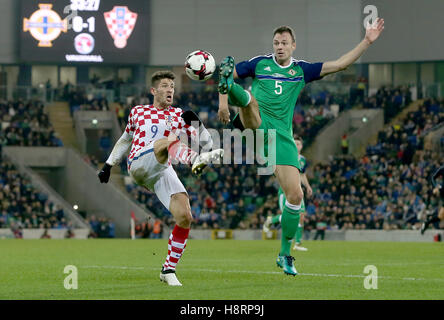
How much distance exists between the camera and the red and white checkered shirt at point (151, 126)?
38.7ft

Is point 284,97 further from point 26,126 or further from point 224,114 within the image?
point 26,126

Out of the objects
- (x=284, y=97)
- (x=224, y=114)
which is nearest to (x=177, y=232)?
(x=224, y=114)

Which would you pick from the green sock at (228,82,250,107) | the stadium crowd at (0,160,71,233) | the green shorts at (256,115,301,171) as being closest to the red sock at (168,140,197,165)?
the green sock at (228,82,250,107)

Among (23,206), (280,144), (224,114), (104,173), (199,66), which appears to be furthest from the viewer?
(23,206)

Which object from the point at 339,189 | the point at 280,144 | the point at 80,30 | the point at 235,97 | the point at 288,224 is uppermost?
the point at 80,30

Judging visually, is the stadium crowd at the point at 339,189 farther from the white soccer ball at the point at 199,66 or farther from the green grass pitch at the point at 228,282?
the white soccer ball at the point at 199,66

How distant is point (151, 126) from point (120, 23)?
4106 cm

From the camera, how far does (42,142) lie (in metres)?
47.1

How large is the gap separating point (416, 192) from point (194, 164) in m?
29.0

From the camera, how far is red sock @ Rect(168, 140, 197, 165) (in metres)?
11.0

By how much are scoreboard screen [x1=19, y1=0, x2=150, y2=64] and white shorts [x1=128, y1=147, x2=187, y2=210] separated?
4056 cm

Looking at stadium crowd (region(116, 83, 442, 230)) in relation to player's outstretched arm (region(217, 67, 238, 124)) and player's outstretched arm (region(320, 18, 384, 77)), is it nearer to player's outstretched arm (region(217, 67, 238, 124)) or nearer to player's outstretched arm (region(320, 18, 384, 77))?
player's outstretched arm (region(320, 18, 384, 77))

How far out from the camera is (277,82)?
488 inches

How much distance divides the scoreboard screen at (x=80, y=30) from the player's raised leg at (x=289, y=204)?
40394 mm
